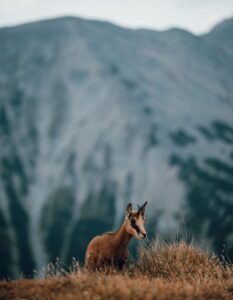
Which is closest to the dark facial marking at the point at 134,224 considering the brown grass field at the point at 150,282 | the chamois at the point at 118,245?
the chamois at the point at 118,245

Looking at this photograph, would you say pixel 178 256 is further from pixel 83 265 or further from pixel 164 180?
pixel 164 180

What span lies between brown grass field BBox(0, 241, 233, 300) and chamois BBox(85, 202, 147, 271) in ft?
1.35

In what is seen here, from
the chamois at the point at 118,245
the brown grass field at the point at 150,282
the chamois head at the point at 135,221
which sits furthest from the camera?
the chamois at the point at 118,245

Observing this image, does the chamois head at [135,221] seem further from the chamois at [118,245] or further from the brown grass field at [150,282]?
the brown grass field at [150,282]

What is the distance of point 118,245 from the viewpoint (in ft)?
37.3

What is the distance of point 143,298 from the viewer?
8.61m

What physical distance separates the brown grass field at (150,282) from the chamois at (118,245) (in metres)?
0.41

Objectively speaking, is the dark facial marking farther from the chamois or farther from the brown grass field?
the brown grass field

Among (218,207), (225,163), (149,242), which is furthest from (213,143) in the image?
(149,242)

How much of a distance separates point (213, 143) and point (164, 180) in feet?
78.1

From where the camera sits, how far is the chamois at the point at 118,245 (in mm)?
11234

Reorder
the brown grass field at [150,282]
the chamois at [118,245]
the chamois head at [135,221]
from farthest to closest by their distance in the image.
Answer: the chamois at [118,245], the chamois head at [135,221], the brown grass field at [150,282]

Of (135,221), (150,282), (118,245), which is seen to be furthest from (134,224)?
(150,282)

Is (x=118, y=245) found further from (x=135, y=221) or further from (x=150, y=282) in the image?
(x=150, y=282)
